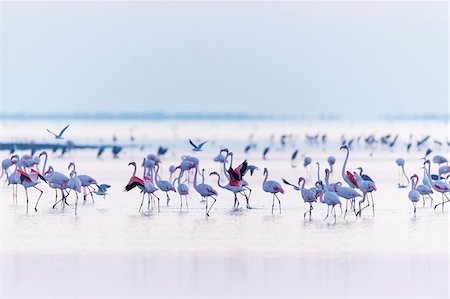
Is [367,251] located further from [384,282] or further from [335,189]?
[335,189]

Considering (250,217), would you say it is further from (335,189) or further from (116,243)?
(116,243)

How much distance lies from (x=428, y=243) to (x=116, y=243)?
316 cm

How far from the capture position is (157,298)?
28.3 feet

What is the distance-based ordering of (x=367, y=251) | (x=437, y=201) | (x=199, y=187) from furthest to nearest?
(x=437, y=201) → (x=199, y=187) → (x=367, y=251)

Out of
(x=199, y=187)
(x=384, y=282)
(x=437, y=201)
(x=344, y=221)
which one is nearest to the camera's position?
(x=384, y=282)

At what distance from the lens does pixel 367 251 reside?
421 inches

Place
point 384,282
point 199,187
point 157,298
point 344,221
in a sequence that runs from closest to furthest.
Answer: point 157,298 → point 384,282 → point 344,221 → point 199,187

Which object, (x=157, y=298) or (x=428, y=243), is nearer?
(x=157, y=298)

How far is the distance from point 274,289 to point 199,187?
5024 mm

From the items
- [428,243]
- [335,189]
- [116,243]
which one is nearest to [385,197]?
[335,189]

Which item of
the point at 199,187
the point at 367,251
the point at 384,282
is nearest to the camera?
the point at 384,282

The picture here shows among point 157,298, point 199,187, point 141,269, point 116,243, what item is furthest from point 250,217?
point 157,298

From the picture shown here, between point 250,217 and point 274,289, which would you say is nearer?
point 274,289

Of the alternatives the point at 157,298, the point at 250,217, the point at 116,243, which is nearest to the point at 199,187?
the point at 250,217
